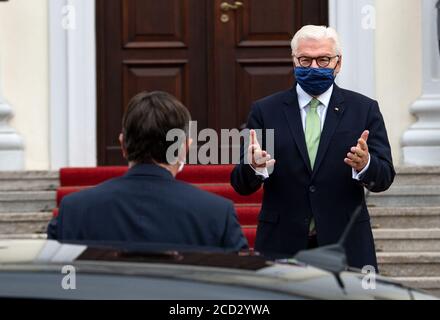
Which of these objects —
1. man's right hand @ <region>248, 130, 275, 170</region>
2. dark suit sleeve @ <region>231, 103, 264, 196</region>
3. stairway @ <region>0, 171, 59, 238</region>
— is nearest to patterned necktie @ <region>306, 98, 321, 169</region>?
dark suit sleeve @ <region>231, 103, 264, 196</region>

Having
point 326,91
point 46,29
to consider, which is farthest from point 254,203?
point 326,91

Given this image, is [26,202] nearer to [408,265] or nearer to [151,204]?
[408,265]

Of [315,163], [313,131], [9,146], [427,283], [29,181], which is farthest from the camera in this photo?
[9,146]

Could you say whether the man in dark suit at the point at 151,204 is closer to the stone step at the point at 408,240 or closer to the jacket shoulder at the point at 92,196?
the jacket shoulder at the point at 92,196

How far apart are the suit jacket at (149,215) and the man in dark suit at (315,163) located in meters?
1.07

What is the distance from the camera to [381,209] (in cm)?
805

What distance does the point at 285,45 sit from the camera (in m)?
9.01

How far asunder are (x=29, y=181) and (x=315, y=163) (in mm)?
3971

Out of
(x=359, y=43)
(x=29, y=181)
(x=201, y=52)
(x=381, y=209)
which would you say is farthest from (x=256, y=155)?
(x=201, y=52)

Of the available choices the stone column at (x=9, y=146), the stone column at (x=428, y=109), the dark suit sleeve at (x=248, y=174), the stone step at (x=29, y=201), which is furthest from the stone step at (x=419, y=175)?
the dark suit sleeve at (x=248, y=174)

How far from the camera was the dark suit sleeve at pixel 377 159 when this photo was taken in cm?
461

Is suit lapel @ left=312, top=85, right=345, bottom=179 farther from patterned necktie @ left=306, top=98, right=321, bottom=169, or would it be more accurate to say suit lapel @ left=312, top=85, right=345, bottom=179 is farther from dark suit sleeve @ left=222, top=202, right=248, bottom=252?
dark suit sleeve @ left=222, top=202, right=248, bottom=252

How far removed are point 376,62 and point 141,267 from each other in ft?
20.1

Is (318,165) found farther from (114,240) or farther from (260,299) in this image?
(260,299)
